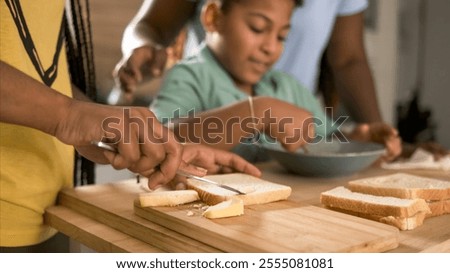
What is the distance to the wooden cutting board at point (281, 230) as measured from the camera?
60cm

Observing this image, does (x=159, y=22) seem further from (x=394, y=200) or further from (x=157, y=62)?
(x=394, y=200)

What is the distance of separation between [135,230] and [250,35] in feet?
2.17

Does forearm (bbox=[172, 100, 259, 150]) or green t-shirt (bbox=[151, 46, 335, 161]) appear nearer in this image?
forearm (bbox=[172, 100, 259, 150])

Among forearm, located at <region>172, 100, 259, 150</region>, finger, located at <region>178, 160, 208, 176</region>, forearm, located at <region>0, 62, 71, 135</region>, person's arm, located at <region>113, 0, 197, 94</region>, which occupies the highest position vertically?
person's arm, located at <region>113, 0, 197, 94</region>

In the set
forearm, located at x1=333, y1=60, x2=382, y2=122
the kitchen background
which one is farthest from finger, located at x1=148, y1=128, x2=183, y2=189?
the kitchen background

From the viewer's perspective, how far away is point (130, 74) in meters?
1.12

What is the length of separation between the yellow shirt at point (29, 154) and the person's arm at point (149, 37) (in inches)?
10.6

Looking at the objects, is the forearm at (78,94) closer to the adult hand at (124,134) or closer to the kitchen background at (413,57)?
the adult hand at (124,134)

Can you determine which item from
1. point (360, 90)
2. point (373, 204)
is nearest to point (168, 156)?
point (373, 204)

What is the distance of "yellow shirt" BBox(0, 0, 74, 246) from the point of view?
76 centimetres

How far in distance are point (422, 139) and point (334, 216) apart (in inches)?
72.3

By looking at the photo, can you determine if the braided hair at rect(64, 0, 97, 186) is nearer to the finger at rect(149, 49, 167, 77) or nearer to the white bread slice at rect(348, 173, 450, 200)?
the finger at rect(149, 49, 167, 77)

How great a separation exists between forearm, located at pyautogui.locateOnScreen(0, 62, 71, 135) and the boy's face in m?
0.66
